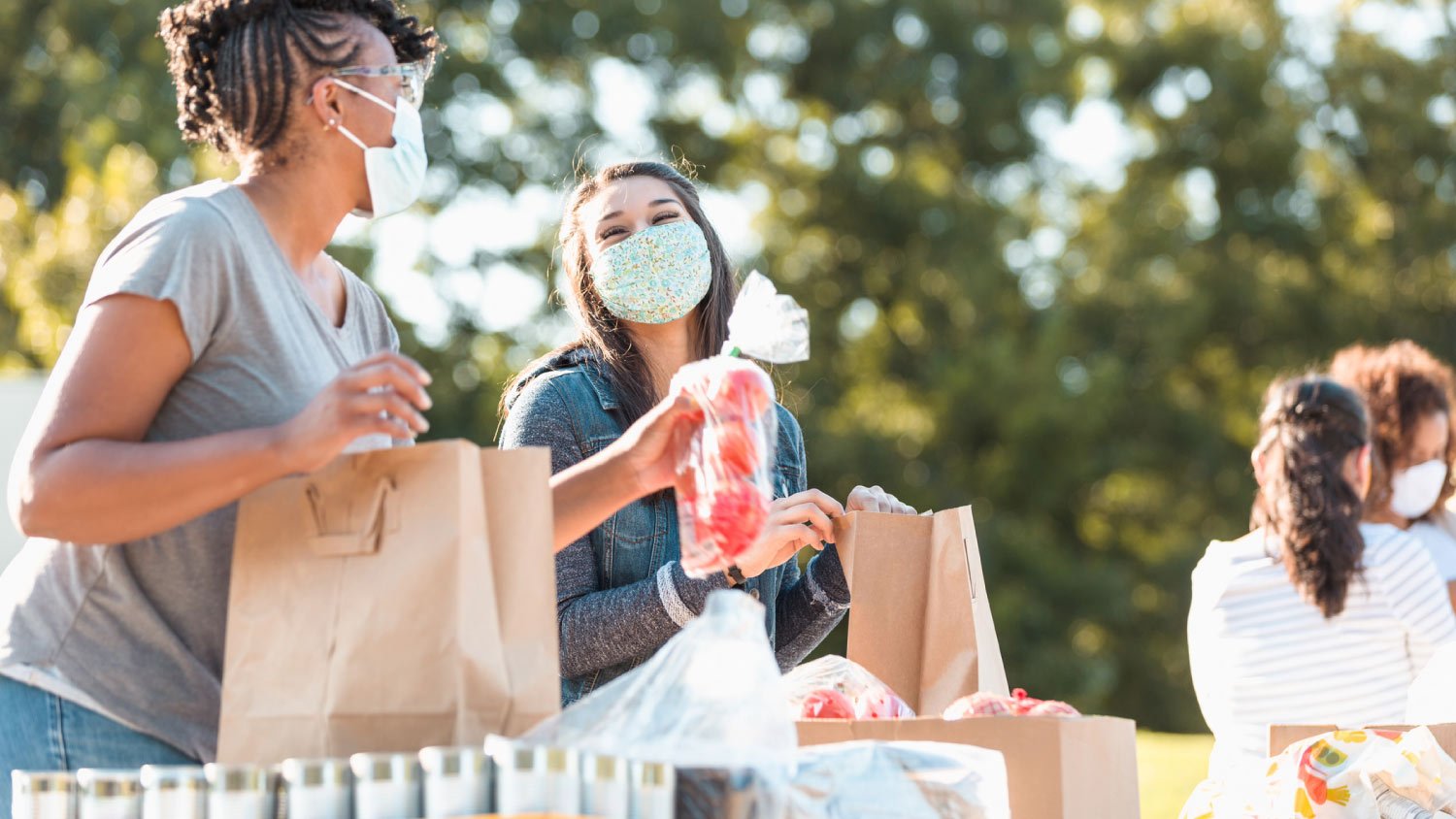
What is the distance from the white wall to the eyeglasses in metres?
7.99

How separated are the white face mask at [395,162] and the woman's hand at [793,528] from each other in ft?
2.91

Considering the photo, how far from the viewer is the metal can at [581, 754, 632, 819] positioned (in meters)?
1.88

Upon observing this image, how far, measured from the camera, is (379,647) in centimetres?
204

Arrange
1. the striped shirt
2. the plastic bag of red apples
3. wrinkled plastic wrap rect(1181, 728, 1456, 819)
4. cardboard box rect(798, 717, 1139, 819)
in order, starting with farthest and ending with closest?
the striped shirt → wrinkled plastic wrap rect(1181, 728, 1456, 819) → the plastic bag of red apples → cardboard box rect(798, 717, 1139, 819)

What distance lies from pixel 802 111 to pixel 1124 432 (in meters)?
5.13

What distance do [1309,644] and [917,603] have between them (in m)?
1.54

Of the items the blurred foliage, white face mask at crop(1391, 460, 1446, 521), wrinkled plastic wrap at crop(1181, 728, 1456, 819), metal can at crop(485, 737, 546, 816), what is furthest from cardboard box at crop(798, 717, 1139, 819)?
the blurred foliage

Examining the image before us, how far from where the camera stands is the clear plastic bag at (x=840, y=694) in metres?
2.67

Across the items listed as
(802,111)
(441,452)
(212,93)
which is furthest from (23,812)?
(802,111)

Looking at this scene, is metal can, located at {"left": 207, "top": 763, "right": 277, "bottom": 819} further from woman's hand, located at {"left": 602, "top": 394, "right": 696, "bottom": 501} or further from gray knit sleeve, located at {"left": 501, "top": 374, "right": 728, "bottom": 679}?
gray knit sleeve, located at {"left": 501, "top": 374, "right": 728, "bottom": 679}

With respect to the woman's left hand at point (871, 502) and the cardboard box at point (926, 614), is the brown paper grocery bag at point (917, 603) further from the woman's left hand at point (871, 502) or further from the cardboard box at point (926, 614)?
the woman's left hand at point (871, 502)

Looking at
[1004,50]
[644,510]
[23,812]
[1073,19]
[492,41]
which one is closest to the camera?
[23,812]

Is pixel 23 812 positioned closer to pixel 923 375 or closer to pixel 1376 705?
pixel 1376 705

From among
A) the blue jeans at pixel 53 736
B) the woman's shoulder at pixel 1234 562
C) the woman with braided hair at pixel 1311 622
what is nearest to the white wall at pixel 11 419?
the woman's shoulder at pixel 1234 562
